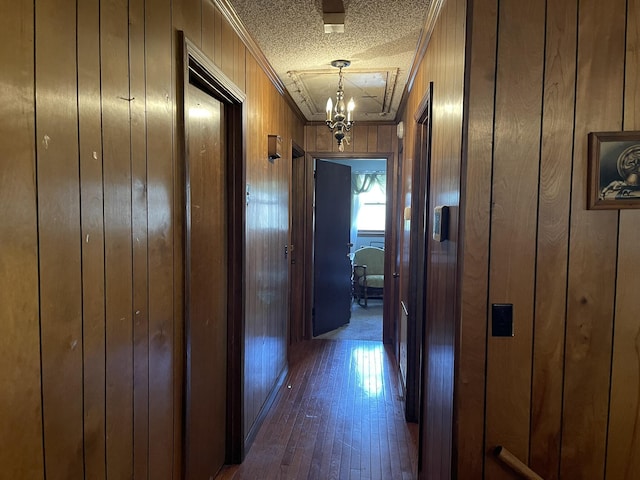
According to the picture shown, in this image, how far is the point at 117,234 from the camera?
1199 mm

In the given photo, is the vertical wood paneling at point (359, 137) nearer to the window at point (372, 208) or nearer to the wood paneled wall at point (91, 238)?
the wood paneled wall at point (91, 238)

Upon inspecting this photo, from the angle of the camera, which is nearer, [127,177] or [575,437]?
[127,177]

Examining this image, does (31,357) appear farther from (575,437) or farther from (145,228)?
(575,437)

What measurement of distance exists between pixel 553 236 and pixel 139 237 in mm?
1361

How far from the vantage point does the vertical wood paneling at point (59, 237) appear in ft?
3.02

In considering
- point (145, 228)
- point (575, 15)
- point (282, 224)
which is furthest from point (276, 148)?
point (575, 15)

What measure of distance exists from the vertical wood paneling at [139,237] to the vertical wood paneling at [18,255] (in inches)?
15.1

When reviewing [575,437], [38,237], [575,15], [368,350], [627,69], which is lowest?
[368,350]

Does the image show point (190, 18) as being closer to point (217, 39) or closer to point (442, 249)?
point (217, 39)

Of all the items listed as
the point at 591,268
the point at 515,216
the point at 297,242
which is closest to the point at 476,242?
the point at 515,216

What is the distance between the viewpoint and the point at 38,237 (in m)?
0.91

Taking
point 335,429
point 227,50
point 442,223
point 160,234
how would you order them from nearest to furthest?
point 160,234, point 442,223, point 227,50, point 335,429

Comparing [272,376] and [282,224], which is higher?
[282,224]

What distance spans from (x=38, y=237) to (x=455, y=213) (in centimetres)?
126
